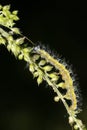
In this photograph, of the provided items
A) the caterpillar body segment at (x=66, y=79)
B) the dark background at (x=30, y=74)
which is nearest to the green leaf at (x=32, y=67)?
the caterpillar body segment at (x=66, y=79)

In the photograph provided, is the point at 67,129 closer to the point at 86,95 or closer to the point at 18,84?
the point at 86,95

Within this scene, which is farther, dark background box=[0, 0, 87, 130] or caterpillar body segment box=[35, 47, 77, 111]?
dark background box=[0, 0, 87, 130]

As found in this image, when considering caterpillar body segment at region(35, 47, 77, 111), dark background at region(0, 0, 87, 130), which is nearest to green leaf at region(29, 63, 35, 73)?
caterpillar body segment at region(35, 47, 77, 111)

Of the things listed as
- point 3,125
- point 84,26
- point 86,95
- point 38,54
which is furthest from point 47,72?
point 84,26

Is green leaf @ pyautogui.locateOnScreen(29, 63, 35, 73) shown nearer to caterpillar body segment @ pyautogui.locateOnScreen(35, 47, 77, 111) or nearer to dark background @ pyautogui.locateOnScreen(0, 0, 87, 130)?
caterpillar body segment @ pyautogui.locateOnScreen(35, 47, 77, 111)

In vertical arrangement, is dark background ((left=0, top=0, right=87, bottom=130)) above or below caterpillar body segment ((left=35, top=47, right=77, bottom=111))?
above

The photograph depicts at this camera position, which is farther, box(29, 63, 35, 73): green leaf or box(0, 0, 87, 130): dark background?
box(0, 0, 87, 130): dark background

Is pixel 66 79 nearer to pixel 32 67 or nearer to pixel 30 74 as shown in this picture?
pixel 32 67

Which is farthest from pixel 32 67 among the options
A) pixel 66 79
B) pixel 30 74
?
pixel 30 74
